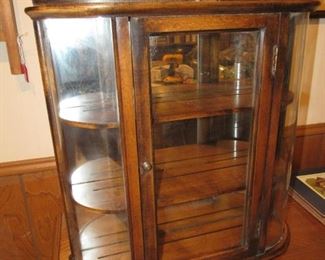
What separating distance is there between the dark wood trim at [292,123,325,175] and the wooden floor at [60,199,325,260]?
292 mm

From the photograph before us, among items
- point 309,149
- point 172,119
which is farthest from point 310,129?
point 172,119

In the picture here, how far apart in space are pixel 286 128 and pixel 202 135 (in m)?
0.24

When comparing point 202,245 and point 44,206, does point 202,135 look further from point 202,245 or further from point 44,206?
point 44,206

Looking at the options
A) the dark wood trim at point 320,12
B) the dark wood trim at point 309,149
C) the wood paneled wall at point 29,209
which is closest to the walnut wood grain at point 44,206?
the wood paneled wall at point 29,209

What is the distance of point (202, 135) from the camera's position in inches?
37.7

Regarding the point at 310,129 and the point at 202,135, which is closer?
the point at 202,135

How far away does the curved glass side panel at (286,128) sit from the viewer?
0.75 m

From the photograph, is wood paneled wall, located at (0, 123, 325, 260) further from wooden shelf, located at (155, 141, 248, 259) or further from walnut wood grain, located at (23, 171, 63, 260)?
wooden shelf, located at (155, 141, 248, 259)

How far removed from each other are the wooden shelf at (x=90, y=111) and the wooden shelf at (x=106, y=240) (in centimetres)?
26

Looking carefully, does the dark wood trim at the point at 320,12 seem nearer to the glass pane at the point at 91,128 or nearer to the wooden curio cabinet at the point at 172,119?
the wooden curio cabinet at the point at 172,119

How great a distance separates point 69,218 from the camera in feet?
2.56

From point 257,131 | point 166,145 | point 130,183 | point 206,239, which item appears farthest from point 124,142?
point 206,239

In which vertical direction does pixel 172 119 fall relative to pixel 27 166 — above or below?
above

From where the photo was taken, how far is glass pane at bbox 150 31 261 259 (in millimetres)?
729
